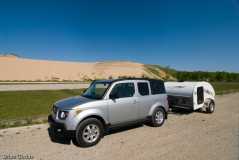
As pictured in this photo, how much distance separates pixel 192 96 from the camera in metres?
9.23

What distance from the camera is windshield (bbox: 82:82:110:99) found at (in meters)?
6.10

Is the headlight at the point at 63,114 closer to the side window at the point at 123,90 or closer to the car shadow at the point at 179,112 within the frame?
the side window at the point at 123,90

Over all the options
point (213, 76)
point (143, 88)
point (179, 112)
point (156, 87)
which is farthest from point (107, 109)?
point (213, 76)

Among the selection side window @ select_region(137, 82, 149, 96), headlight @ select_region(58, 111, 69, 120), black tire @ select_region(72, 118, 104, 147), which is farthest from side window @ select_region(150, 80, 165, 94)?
headlight @ select_region(58, 111, 69, 120)

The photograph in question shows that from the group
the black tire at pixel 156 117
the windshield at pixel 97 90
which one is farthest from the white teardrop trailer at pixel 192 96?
the windshield at pixel 97 90

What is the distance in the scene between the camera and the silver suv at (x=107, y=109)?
520cm

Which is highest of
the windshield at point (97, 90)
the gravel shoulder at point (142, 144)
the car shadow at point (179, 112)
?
the windshield at point (97, 90)

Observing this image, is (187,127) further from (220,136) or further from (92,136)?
(92,136)

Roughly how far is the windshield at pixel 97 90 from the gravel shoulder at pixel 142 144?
4.80 ft

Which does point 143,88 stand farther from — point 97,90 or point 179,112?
point 179,112

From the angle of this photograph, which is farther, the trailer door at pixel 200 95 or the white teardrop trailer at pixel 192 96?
the trailer door at pixel 200 95

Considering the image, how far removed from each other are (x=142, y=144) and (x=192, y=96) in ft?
16.6

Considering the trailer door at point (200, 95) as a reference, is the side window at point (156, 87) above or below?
above

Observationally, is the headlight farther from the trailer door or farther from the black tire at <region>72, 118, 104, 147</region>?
the trailer door
